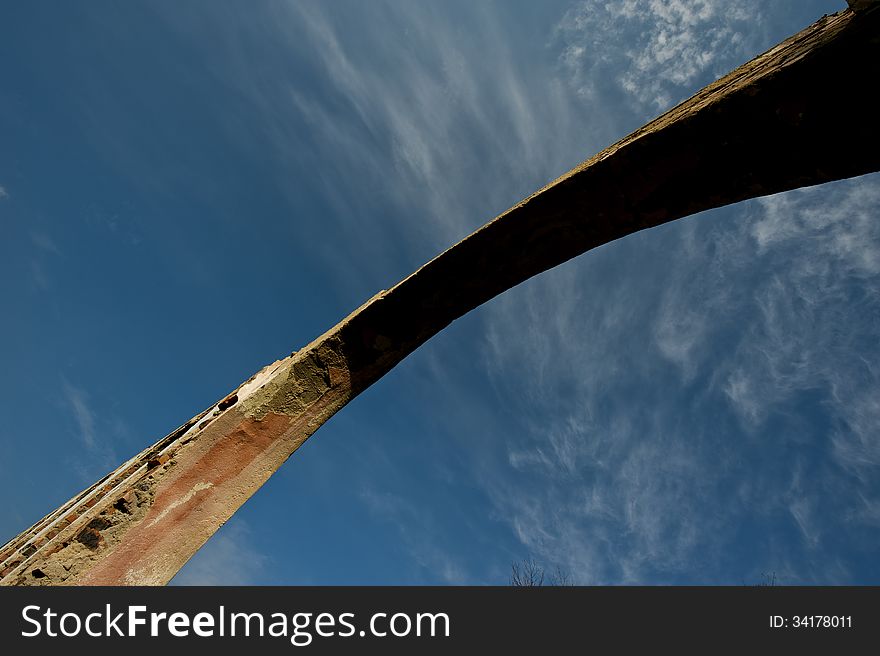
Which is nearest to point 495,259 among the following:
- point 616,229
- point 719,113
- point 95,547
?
point 616,229

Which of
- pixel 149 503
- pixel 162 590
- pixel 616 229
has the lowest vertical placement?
pixel 162 590

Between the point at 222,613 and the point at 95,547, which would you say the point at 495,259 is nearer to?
the point at 222,613

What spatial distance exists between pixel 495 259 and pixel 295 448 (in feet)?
6.35

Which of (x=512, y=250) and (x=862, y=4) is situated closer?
(x=862, y=4)

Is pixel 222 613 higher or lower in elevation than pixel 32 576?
lower

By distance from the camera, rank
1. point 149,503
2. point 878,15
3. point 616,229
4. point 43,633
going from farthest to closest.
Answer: point 616,229 < point 149,503 < point 43,633 < point 878,15

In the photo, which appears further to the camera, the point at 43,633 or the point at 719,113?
the point at 719,113

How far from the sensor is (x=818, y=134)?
7.34 feet

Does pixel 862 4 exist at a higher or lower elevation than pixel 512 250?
lower

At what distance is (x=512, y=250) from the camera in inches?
125

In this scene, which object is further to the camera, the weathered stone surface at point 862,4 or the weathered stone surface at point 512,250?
the weathered stone surface at point 512,250

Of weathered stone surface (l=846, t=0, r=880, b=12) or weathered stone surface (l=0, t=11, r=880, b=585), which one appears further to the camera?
weathered stone surface (l=0, t=11, r=880, b=585)

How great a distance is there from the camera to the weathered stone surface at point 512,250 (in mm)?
2150

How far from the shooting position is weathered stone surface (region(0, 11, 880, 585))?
2150 mm
